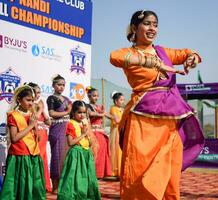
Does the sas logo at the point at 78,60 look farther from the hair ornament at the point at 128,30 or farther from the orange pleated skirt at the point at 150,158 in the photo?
the orange pleated skirt at the point at 150,158

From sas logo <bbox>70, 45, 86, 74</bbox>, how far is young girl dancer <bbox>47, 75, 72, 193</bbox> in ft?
3.71

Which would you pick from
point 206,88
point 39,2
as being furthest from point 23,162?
point 206,88

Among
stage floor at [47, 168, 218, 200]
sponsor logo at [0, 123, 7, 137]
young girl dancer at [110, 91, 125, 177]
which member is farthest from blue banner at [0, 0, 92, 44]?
stage floor at [47, 168, 218, 200]

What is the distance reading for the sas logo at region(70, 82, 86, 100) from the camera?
705 cm

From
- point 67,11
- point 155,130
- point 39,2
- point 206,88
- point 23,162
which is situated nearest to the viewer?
point 155,130

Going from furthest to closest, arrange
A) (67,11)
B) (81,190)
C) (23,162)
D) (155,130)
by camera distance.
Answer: (67,11), (81,190), (23,162), (155,130)

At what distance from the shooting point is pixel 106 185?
7.17m

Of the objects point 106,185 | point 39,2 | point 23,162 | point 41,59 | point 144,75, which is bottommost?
point 106,185

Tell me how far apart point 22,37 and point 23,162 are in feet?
6.76

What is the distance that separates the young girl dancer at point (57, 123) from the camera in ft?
19.3

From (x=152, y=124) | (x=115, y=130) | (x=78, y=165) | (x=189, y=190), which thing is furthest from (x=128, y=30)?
(x=115, y=130)

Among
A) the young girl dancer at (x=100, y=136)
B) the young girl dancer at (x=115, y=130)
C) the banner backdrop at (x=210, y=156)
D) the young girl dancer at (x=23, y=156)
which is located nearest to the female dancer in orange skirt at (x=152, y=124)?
the young girl dancer at (x=23, y=156)

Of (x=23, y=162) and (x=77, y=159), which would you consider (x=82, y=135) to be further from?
(x=23, y=162)

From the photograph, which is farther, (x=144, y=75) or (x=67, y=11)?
(x=67, y=11)
